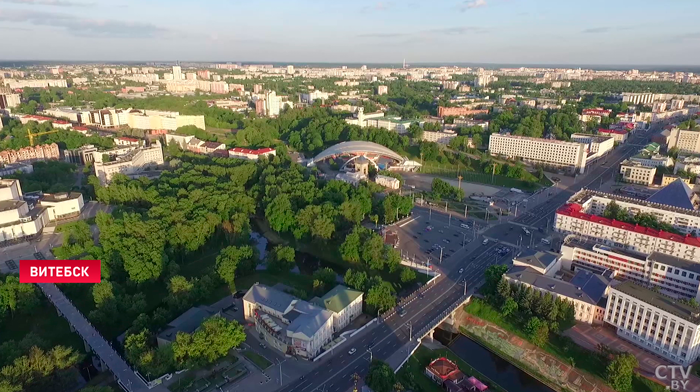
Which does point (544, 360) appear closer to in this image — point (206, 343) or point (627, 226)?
point (627, 226)

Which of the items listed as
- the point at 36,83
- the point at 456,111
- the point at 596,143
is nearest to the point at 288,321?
the point at 596,143

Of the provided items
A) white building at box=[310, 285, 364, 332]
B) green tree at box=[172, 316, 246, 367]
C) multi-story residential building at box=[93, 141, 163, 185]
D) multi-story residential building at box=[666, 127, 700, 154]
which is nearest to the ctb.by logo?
white building at box=[310, 285, 364, 332]

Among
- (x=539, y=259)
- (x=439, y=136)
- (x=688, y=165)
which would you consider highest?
(x=688, y=165)

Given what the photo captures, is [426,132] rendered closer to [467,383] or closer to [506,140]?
[506,140]

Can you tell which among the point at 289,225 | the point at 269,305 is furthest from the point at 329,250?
the point at 269,305

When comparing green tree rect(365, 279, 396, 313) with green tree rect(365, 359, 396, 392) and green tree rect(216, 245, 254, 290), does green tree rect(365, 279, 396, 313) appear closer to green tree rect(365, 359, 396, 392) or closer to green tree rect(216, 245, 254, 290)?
green tree rect(365, 359, 396, 392)

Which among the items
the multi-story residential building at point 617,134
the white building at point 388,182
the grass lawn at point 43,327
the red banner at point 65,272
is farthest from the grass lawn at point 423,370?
the multi-story residential building at point 617,134
